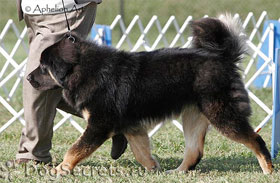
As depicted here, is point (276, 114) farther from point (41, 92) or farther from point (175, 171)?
point (41, 92)

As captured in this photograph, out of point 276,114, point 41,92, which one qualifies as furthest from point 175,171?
point 41,92

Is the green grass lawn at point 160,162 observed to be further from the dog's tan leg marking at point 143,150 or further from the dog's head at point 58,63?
the dog's head at point 58,63

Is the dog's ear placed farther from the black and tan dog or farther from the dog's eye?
the dog's eye

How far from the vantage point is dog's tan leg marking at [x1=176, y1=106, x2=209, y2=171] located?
17.0ft

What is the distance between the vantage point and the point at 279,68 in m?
5.48

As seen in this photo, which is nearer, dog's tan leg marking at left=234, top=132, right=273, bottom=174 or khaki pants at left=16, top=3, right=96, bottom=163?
dog's tan leg marking at left=234, top=132, right=273, bottom=174

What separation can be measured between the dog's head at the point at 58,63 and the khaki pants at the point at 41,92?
10.7 inches

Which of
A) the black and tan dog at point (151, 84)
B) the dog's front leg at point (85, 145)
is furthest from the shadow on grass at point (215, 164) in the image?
the dog's front leg at point (85, 145)

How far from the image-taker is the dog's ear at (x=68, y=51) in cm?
476

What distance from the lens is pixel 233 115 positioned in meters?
4.82

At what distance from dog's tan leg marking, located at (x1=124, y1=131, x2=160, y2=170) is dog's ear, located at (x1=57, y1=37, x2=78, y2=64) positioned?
935 millimetres

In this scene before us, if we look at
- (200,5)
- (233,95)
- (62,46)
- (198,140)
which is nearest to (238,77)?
(233,95)

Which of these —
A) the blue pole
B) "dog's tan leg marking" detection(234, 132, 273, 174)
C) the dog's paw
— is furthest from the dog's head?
the blue pole

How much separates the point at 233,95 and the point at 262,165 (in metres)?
→ 0.68
